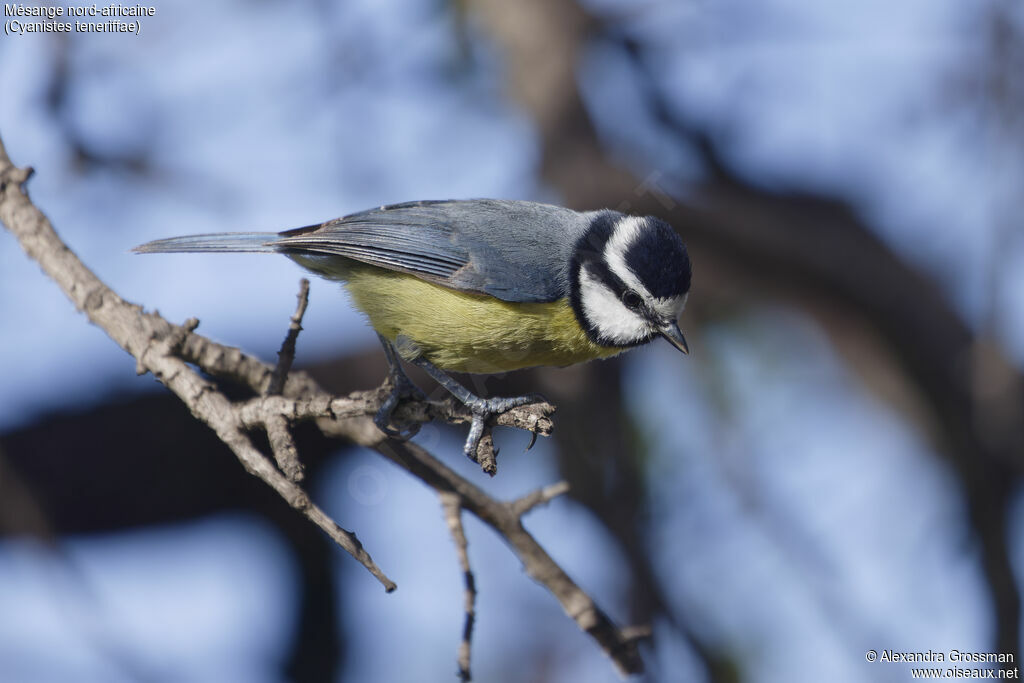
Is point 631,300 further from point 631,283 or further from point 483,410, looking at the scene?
point 483,410

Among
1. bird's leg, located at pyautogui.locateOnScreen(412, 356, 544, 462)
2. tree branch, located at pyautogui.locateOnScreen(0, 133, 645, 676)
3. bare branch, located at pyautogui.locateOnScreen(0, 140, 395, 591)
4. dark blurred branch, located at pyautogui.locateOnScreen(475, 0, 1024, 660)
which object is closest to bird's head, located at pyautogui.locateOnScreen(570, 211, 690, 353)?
bird's leg, located at pyautogui.locateOnScreen(412, 356, 544, 462)

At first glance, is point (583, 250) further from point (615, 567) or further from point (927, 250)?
point (927, 250)

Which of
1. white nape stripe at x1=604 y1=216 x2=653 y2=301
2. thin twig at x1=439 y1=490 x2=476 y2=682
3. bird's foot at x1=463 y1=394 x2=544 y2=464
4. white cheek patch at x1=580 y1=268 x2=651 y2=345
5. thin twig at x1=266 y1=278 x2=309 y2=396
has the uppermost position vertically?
white nape stripe at x1=604 y1=216 x2=653 y2=301

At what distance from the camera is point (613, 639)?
2564 mm

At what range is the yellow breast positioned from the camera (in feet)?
9.41

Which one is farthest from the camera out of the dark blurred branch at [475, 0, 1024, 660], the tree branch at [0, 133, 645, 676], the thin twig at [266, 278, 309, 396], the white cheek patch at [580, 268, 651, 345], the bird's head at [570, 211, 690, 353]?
the dark blurred branch at [475, 0, 1024, 660]

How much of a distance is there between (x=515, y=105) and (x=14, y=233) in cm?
409

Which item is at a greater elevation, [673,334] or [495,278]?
[495,278]

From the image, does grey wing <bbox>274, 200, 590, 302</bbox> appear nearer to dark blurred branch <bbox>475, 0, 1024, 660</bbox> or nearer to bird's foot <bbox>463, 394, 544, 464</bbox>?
bird's foot <bbox>463, 394, 544, 464</bbox>

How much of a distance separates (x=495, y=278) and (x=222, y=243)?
99 cm

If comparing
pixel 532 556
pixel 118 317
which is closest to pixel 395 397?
pixel 532 556

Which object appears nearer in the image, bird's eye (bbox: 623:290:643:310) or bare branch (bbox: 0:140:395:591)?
bare branch (bbox: 0:140:395:591)

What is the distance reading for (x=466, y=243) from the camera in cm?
305

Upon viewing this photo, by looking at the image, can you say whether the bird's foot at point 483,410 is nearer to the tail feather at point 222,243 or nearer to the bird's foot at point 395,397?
the bird's foot at point 395,397
